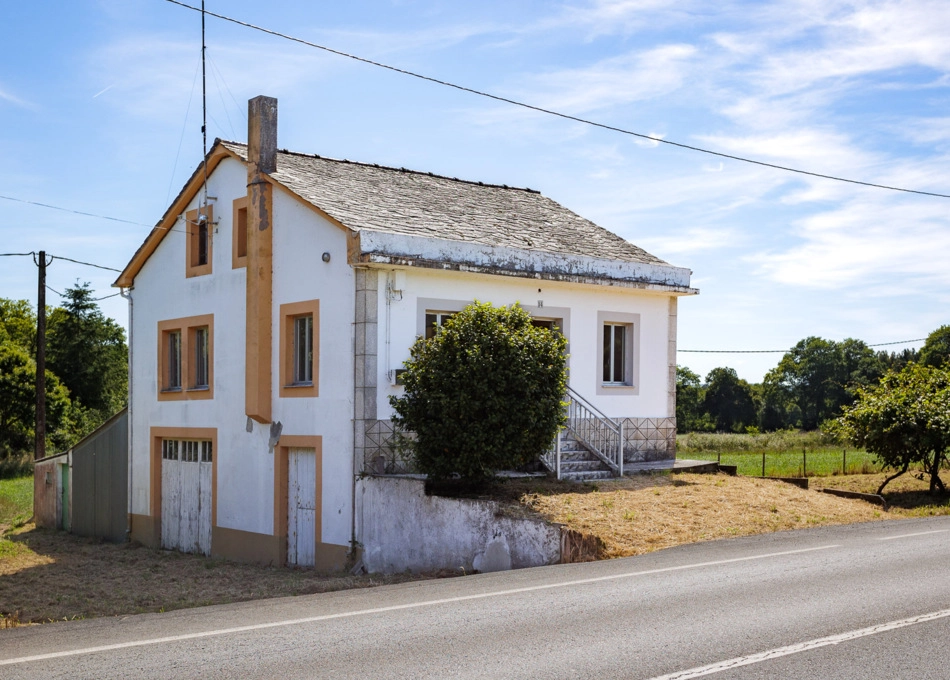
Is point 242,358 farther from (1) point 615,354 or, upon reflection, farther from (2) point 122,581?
(1) point 615,354

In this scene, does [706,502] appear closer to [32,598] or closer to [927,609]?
[927,609]

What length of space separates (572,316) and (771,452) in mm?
24840

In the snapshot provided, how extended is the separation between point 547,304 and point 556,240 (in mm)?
1827

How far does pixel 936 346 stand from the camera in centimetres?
7469

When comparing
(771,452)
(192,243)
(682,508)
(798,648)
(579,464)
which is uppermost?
(192,243)

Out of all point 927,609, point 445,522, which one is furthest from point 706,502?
point 927,609

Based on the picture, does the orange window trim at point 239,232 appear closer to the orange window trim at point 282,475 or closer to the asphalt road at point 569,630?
the orange window trim at point 282,475

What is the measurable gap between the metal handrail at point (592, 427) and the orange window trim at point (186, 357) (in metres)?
7.58

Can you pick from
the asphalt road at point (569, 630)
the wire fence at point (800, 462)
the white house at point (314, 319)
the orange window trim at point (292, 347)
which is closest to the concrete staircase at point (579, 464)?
the white house at point (314, 319)

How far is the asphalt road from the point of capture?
695cm

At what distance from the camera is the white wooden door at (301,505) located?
59.9ft

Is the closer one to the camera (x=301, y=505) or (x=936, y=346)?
(x=301, y=505)

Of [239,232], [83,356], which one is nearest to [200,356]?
[239,232]

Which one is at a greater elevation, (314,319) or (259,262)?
(259,262)
